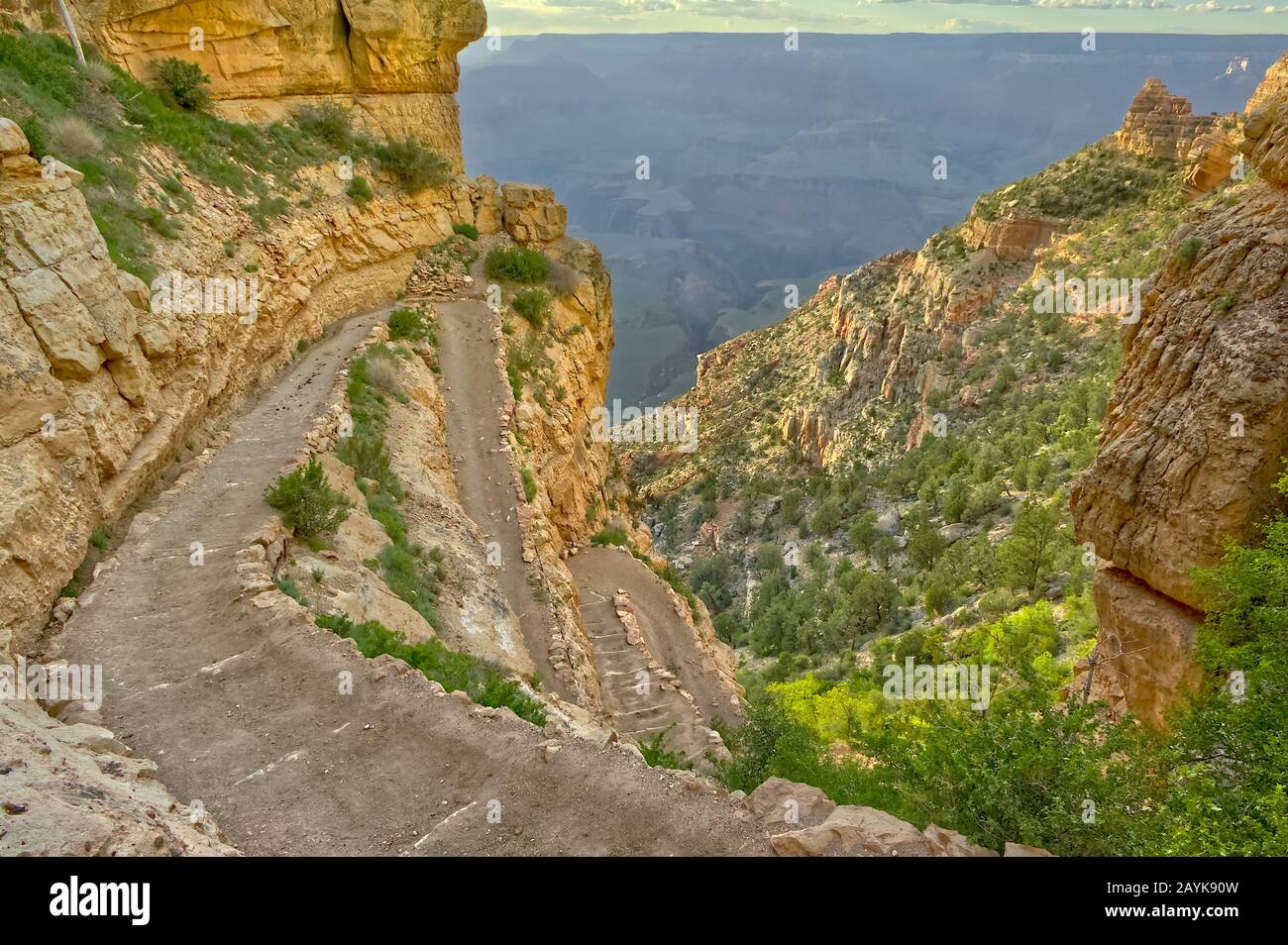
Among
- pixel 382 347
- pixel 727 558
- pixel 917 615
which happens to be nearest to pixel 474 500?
pixel 382 347

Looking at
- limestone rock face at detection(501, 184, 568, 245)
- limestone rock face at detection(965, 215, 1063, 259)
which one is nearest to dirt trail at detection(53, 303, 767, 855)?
limestone rock face at detection(501, 184, 568, 245)

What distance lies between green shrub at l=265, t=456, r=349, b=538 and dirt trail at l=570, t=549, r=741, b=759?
23.9 ft

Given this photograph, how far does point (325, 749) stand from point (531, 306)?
801 inches

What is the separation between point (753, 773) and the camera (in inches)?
418

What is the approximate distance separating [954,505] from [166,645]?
34175 mm

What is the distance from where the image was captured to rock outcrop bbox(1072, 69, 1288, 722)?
35.2 ft

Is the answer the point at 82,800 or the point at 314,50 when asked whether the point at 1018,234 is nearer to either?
the point at 314,50

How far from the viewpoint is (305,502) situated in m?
12.5

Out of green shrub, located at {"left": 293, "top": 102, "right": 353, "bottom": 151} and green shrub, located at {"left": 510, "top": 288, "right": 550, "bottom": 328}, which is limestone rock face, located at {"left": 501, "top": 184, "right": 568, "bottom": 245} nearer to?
green shrub, located at {"left": 510, "top": 288, "right": 550, "bottom": 328}

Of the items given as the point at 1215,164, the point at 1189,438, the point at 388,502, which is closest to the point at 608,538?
the point at 388,502

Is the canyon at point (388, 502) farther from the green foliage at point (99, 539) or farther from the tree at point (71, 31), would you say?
the tree at point (71, 31)

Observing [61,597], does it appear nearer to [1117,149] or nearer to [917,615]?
[917,615]

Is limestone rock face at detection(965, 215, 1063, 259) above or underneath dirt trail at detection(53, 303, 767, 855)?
above
